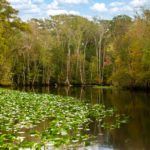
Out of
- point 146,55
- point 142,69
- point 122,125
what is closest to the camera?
point 122,125

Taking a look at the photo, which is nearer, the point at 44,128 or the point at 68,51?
the point at 44,128

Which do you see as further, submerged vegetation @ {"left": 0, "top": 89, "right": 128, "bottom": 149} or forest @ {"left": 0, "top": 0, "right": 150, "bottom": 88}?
forest @ {"left": 0, "top": 0, "right": 150, "bottom": 88}

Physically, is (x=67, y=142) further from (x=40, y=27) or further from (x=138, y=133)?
(x=40, y=27)

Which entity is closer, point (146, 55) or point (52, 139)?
point (52, 139)

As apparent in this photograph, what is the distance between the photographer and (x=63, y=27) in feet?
268

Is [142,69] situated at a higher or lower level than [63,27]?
lower

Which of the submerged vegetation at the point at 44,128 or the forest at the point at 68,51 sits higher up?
the forest at the point at 68,51

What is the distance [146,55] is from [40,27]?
38.7 m

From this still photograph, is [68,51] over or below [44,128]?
over

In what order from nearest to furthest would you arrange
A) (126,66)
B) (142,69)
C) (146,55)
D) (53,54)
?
(146,55)
(142,69)
(126,66)
(53,54)

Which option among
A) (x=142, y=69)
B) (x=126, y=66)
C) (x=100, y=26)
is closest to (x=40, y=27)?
(x=100, y=26)

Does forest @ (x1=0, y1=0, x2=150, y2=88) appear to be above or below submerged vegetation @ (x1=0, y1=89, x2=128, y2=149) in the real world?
above

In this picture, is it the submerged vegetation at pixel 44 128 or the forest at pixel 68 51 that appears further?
the forest at pixel 68 51

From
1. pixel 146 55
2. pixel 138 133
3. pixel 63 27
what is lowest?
pixel 138 133
